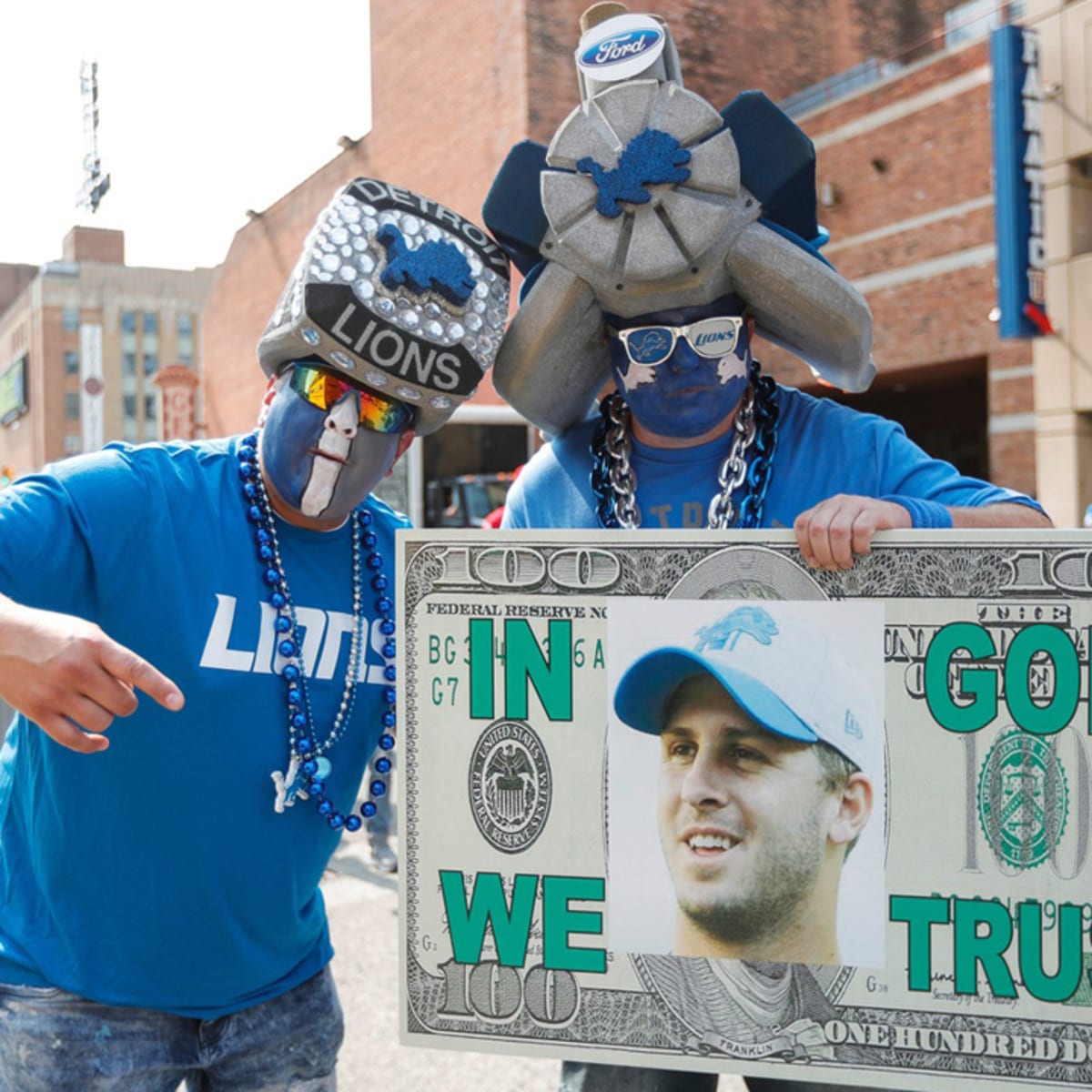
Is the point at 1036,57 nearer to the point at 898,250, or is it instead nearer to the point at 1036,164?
the point at 1036,164

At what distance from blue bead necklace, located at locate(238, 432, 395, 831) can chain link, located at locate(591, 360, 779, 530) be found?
44 centimetres

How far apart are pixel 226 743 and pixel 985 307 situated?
567 inches

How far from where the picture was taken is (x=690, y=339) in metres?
1.88

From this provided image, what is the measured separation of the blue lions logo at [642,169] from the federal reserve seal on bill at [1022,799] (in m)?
1.00

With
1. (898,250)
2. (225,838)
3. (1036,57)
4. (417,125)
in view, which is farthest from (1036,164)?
(225,838)

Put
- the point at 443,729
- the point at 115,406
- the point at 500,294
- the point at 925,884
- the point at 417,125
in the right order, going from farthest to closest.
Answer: the point at 115,406 < the point at 417,125 < the point at 500,294 < the point at 443,729 < the point at 925,884

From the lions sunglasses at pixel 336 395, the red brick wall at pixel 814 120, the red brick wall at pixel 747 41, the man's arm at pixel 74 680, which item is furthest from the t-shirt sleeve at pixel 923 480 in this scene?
the red brick wall at pixel 747 41

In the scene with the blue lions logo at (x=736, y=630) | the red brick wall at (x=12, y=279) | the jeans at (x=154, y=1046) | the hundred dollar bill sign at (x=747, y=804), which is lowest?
the jeans at (x=154, y=1046)

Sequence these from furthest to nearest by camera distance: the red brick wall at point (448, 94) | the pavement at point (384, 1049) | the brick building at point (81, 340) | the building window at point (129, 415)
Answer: the building window at point (129, 415) → the brick building at point (81, 340) → the red brick wall at point (448, 94) → the pavement at point (384, 1049)

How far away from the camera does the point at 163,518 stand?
1.86 meters

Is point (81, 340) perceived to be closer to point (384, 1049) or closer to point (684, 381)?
point (384, 1049)

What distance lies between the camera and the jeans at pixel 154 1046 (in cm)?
179

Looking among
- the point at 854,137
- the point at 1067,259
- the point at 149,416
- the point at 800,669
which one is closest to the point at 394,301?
the point at 800,669

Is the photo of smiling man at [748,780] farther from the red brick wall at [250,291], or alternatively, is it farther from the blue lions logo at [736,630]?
the red brick wall at [250,291]
